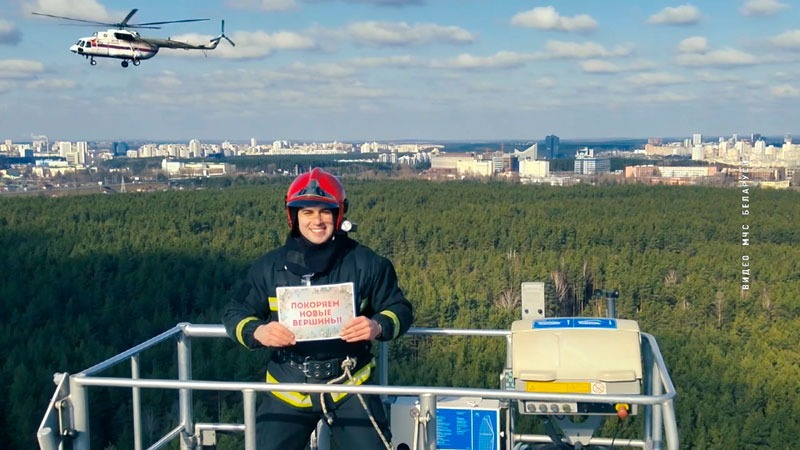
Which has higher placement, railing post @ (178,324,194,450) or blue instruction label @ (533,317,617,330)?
blue instruction label @ (533,317,617,330)

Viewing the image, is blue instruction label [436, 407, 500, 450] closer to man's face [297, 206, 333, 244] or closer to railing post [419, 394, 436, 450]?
railing post [419, 394, 436, 450]

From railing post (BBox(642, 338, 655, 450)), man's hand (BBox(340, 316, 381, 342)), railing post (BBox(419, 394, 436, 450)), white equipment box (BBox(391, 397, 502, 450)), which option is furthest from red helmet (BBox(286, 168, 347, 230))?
railing post (BBox(642, 338, 655, 450))

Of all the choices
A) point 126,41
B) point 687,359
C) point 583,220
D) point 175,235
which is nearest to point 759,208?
point 583,220

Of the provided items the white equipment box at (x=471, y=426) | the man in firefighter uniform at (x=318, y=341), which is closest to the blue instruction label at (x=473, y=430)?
the white equipment box at (x=471, y=426)

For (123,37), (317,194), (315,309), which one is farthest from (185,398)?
(123,37)

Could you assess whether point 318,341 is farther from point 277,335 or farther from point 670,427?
point 670,427

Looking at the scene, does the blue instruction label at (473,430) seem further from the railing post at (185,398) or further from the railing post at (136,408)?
the railing post at (136,408)

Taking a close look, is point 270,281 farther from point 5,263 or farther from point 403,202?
point 403,202
